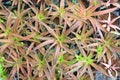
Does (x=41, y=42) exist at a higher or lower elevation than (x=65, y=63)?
higher

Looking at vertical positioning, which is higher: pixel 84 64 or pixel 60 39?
pixel 60 39

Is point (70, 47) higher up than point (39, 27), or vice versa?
point (39, 27)

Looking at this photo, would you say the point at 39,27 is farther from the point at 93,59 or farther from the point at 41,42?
the point at 93,59

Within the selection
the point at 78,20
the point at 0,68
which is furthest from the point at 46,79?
the point at 78,20

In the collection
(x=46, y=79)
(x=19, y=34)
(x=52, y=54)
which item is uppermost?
(x=19, y=34)

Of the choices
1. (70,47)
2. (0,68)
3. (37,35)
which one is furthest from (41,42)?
(0,68)

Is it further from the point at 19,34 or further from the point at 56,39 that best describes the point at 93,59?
the point at 19,34
